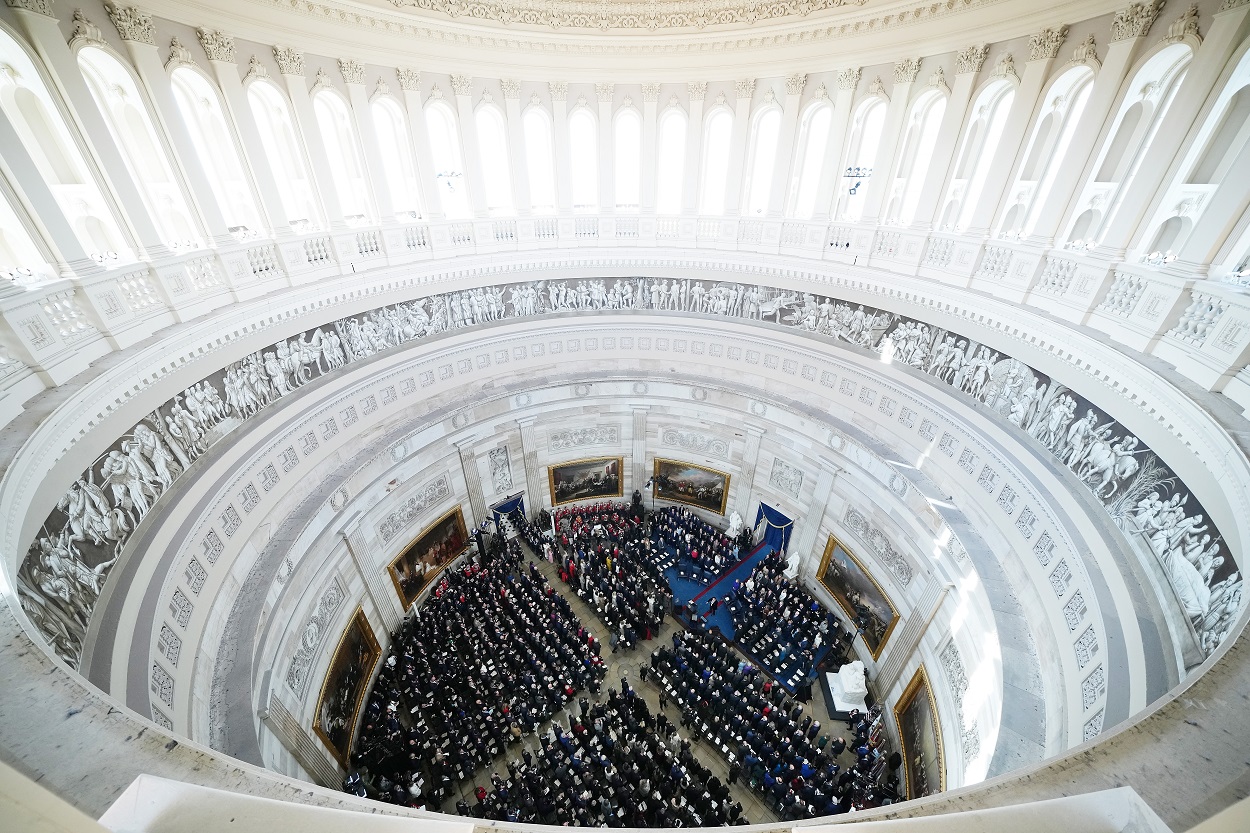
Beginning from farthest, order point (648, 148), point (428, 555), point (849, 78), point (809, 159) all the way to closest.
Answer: point (648, 148)
point (428, 555)
point (809, 159)
point (849, 78)

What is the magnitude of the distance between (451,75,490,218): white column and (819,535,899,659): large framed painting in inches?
560

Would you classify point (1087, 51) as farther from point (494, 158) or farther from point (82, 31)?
point (82, 31)

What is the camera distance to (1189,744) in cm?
358

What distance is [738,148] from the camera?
48.6 feet

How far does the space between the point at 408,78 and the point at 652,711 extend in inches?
672

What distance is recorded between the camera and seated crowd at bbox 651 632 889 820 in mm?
10328

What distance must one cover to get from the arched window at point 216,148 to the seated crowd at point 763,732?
1454cm

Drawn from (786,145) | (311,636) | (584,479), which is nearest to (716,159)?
(786,145)

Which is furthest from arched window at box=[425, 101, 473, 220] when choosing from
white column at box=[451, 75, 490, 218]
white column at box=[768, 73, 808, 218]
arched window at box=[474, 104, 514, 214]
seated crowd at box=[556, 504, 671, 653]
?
seated crowd at box=[556, 504, 671, 653]

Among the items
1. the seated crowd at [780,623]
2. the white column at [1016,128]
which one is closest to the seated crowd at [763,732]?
the seated crowd at [780,623]

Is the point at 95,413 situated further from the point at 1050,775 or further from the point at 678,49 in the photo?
the point at 678,49

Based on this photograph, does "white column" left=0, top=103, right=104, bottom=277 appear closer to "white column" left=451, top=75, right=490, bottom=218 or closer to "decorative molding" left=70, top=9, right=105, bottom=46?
"decorative molding" left=70, top=9, right=105, bottom=46

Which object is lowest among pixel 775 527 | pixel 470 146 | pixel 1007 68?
pixel 775 527

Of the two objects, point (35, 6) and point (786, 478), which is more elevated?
point (35, 6)
